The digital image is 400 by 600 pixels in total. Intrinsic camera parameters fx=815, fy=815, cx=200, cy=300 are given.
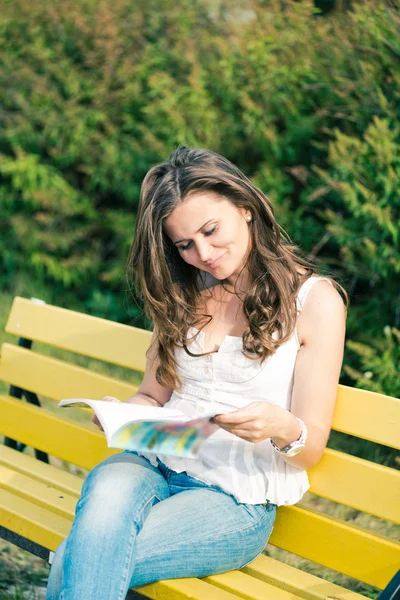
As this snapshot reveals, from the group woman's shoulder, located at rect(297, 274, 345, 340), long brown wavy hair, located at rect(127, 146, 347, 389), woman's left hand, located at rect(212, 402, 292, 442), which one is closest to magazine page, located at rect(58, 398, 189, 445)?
woman's left hand, located at rect(212, 402, 292, 442)

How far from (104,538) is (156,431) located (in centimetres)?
32

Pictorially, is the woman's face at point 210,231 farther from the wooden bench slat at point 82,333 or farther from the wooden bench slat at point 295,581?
the wooden bench slat at point 295,581

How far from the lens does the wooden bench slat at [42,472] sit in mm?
2990

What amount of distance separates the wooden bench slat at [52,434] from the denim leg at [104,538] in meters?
0.72

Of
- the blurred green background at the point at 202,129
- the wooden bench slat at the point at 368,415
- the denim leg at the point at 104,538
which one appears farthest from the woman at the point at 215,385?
the blurred green background at the point at 202,129

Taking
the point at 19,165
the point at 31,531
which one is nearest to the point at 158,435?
the point at 31,531

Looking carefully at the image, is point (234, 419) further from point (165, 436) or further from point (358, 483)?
point (358, 483)

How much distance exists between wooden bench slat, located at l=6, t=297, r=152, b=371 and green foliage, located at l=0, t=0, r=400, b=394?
0.32 metres

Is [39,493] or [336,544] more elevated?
[336,544]

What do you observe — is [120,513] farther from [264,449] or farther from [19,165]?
[19,165]

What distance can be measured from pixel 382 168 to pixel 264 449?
1.85 metres

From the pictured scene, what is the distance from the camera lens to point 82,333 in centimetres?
325

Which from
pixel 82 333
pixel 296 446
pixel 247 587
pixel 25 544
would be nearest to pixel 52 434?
pixel 82 333

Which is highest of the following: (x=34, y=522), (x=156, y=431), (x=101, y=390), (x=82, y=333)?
(x=156, y=431)
